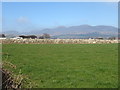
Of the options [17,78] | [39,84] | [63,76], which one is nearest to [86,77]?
[63,76]

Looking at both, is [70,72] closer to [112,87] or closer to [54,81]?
[54,81]

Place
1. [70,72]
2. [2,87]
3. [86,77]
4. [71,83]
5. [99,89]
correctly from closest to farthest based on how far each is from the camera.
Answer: [2,87], [99,89], [71,83], [86,77], [70,72]

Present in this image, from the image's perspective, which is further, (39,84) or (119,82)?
(119,82)

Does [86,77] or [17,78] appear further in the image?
[86,77]

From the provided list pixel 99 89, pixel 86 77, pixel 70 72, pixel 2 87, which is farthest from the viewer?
pixel 70 72

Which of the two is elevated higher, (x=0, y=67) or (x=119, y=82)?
(x=0, y=67)

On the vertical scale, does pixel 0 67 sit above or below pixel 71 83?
above

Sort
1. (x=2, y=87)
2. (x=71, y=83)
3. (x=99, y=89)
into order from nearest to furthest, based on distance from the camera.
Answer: (x=2, y=87) < (x=99, y=89) < (x=71, y=83)

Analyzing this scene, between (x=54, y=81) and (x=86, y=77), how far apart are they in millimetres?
2480

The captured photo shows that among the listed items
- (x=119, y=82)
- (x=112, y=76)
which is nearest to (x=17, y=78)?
(x=119, y=82)

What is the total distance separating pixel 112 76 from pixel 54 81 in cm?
411

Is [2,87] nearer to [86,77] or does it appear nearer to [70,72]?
[86,77]

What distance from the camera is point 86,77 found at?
56.5ft

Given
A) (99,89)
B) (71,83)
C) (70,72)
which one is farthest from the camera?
(70,72)
